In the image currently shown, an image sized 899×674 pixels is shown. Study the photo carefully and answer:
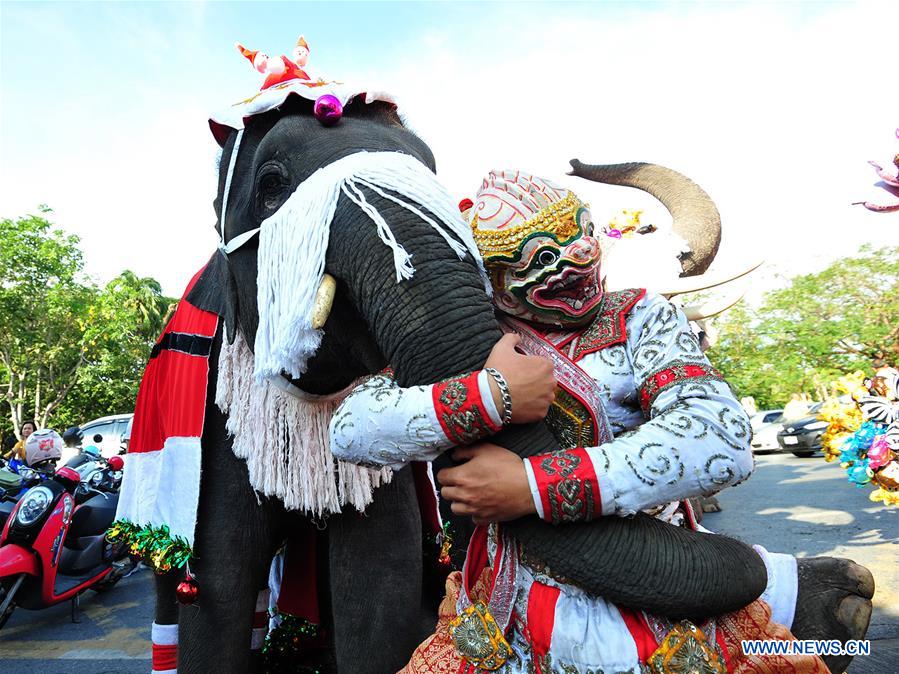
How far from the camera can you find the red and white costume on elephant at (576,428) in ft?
3.76

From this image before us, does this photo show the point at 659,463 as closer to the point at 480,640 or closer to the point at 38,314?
the point at 480,640

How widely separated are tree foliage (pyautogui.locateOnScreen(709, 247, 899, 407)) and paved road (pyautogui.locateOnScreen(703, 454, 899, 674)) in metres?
8.23

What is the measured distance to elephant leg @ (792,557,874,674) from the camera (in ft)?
4.49

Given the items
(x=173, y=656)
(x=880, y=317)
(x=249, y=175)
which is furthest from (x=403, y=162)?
(x=880, y=317)

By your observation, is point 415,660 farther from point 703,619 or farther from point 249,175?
point 249,175

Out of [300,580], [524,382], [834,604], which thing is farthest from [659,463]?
[300,580]

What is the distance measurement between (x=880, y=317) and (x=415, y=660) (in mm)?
19524

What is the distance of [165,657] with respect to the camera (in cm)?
212

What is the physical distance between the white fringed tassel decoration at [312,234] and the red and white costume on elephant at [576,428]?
0.12 m

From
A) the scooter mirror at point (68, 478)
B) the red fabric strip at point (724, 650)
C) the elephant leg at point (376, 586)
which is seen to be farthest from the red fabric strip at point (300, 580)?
the scooter mirror at point (68, 478)

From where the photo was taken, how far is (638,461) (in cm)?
114

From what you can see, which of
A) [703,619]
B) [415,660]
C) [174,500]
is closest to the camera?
[703,619]

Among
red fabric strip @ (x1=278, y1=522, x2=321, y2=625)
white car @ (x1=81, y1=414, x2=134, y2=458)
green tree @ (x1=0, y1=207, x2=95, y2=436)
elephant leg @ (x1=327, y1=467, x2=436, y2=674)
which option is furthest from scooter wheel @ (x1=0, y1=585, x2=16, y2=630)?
green tree @ (x1=0, y1=207, x2=95, y2=436)

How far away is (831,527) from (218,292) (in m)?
6.06
